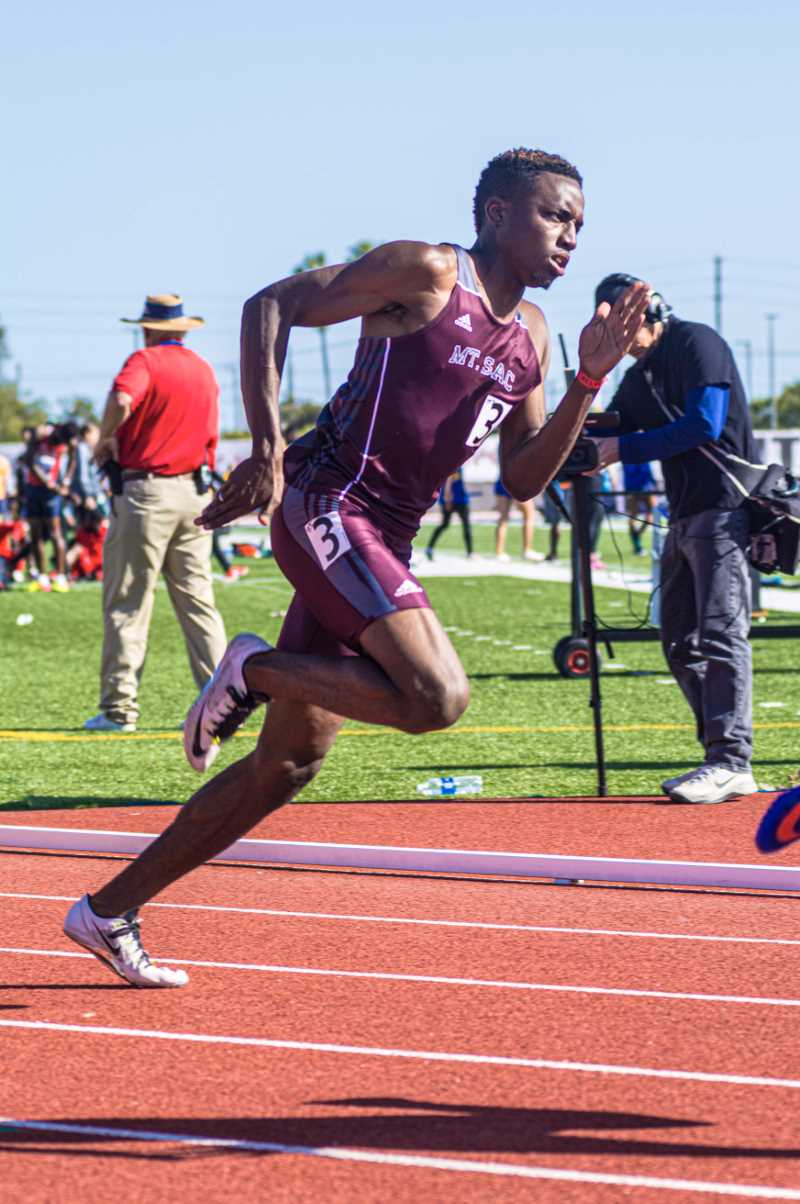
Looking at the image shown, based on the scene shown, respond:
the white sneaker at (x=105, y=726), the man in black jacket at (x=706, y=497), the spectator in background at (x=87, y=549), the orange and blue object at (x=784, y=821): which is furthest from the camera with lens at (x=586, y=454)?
the spectator in background at (x=87, y=549)

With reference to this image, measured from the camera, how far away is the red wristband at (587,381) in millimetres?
4719

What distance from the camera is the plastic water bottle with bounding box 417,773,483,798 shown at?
7887mm

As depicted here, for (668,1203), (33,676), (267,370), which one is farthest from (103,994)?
(33,676)

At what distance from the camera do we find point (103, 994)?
15.4 feet

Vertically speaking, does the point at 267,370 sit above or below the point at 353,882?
above

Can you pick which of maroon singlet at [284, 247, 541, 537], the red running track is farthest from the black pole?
maroon singlet at [284, 247, 541, 537]

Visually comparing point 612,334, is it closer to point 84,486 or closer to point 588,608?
point 588,608

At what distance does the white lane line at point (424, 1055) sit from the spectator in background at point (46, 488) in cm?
1875

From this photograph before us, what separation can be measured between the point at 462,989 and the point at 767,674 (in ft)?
27.4

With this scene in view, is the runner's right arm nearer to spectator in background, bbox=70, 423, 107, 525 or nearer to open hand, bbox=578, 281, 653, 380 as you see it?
open hand, bbox=578, 281, 653, 380

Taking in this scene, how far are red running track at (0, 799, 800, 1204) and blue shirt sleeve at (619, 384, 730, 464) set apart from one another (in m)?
2.15

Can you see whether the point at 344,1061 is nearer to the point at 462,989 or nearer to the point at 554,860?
the point at 462,989

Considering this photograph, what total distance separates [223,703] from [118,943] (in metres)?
0.70

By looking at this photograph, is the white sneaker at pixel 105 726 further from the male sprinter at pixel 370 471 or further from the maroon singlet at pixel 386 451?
the maroon singlet at pixel 386 451
